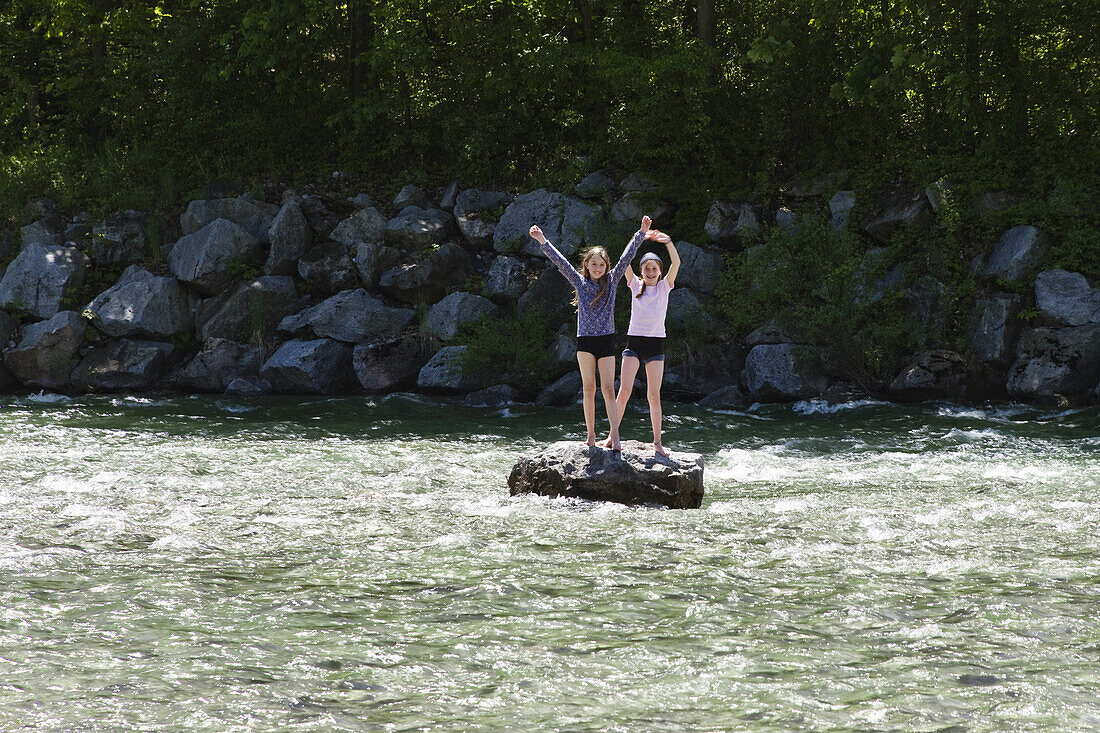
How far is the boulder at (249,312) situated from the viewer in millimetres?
20188

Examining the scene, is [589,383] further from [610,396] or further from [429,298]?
[429,298]

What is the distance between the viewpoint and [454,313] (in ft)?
63.2

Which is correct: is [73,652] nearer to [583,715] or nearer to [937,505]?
[583,715]

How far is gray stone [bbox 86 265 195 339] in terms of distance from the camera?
20062 mm

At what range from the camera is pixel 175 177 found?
24469mm

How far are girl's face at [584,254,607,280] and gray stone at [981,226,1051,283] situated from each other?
10856 millimetres

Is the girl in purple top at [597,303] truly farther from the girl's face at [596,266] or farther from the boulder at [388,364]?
the boulder at [388,364]

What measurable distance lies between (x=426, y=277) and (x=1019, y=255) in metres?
10.9

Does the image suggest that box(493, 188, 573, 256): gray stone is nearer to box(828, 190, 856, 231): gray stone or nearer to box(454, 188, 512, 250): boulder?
box(454, 188, 512, 250): boulder

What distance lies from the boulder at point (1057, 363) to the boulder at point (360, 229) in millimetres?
12556

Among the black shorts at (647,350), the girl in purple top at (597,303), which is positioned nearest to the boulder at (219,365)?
the girl in purple top at (597,303)

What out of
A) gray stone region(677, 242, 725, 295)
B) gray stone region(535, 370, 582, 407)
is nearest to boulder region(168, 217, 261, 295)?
gray stone region(535, 370, 582, 407)

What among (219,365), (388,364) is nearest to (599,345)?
(388,364)

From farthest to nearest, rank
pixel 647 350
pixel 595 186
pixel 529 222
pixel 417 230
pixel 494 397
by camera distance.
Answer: pixel 595 186 < pixel 417 230 < pixel 529 222 < pixel 494 397 < pixel 647 350
